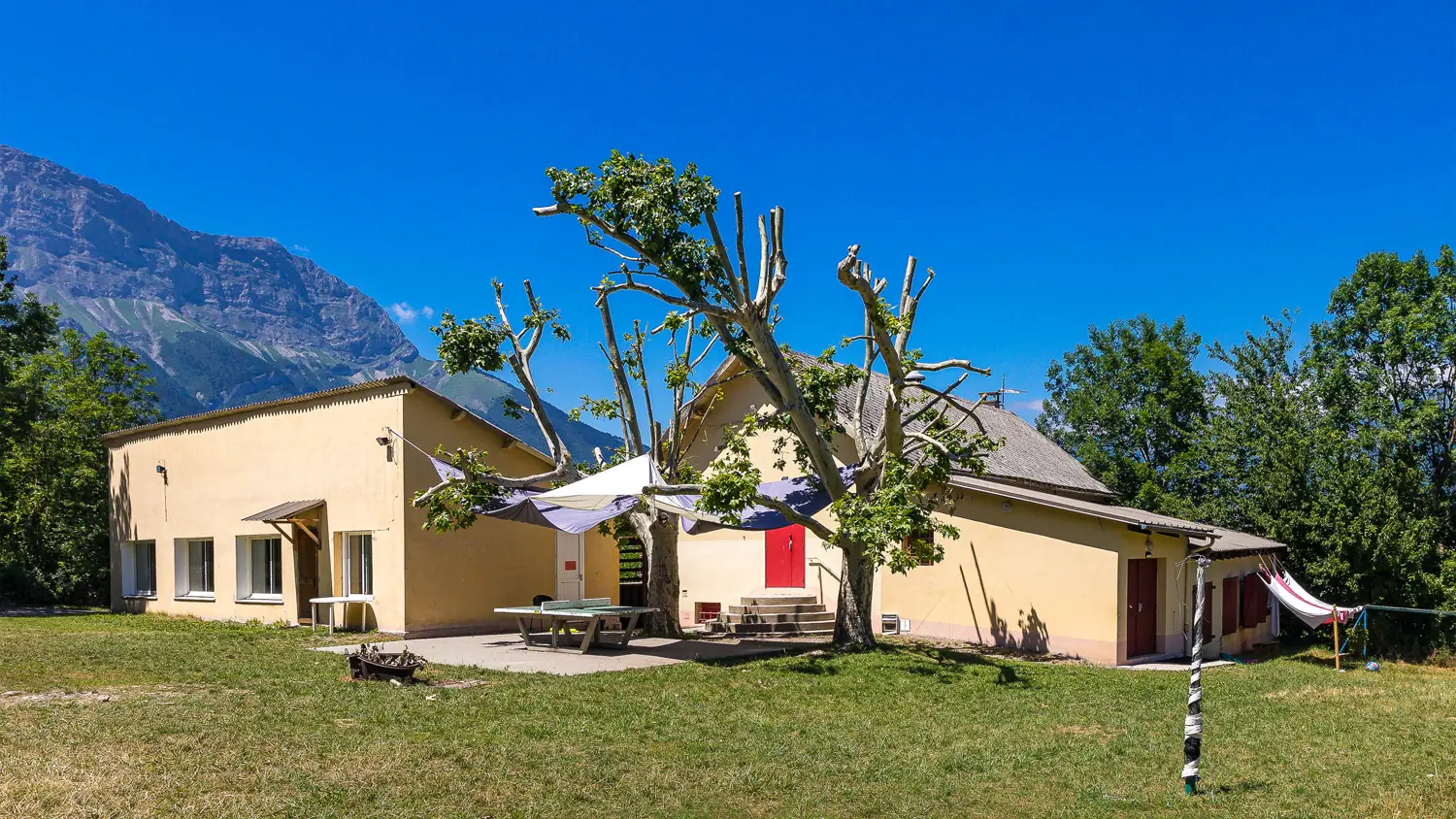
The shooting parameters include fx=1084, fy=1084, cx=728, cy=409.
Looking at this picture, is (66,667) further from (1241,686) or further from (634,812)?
(1241,686)

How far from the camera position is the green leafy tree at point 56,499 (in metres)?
27.4

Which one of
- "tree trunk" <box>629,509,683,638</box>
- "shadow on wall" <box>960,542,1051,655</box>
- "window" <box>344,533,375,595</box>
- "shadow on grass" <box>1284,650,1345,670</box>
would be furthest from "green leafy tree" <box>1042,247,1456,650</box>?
"window" <box>344,533,375,595</box>

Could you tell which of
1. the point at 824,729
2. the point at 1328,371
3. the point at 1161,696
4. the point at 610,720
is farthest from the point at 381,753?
the point at 1328,371

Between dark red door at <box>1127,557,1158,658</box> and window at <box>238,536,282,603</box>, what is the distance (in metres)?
15.1

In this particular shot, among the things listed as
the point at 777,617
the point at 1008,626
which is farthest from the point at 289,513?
the point at 1008,626

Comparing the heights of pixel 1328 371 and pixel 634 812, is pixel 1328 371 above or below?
Answer: above

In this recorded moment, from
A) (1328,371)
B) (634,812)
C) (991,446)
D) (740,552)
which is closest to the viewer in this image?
(634,812)

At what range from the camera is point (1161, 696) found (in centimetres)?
1268

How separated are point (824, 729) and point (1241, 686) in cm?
703

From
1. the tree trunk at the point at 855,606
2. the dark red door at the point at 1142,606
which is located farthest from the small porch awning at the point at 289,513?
the dark red door at the point at 1142,606

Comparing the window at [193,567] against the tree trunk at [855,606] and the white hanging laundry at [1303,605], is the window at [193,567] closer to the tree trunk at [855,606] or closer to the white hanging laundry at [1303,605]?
the tree trunk at [855,606]

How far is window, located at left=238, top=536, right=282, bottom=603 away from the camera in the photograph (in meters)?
20.6

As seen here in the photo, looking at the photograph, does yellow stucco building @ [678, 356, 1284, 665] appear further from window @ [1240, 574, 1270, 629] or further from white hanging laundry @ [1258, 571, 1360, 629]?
white hanging laundry @ [1258, 571, 1360, 629]

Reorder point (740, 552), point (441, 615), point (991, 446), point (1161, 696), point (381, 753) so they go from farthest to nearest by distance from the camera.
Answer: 1. point (740, 552)
2. point (441, 615)
3. point (991, 446)
4. point (1161, 696)
5. point (381, 753)
